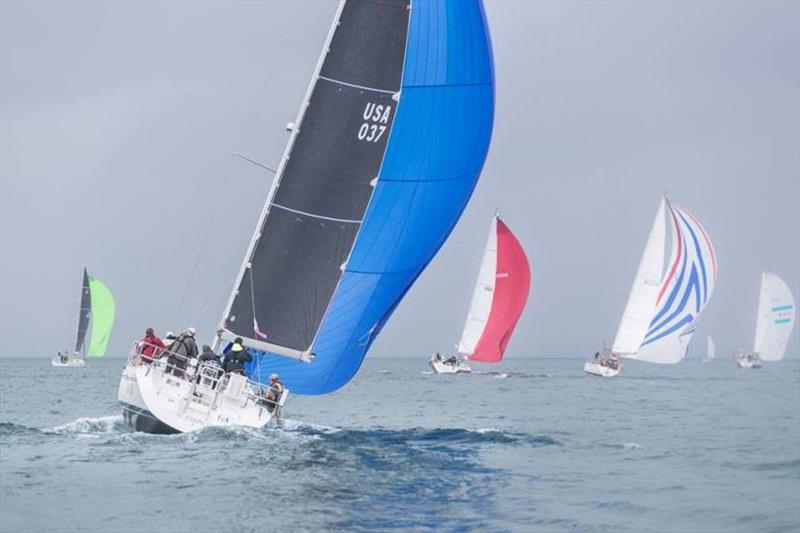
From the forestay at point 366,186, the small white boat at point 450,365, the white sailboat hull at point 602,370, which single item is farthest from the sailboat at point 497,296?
the forestay at point 366,186

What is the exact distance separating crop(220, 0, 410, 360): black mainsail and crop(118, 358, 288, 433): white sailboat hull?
171 cm

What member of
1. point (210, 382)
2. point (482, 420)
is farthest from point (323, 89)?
point (482, 420)

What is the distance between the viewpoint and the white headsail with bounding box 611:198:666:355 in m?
68.6

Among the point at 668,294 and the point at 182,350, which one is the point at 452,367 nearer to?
the point at 668,294

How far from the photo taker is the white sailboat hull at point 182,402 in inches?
816

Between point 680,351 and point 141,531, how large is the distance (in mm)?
62843

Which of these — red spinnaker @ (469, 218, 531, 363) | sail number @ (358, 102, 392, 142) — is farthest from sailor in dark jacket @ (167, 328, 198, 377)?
red spinnaker @ (469, 218, 531, 363)

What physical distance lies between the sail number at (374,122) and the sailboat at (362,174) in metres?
0.02

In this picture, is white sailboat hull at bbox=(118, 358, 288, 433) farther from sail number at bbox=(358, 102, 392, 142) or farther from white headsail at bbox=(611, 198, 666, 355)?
white headsail at bbox=(611, 198, 666, 355)

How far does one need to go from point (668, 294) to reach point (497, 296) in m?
11.9

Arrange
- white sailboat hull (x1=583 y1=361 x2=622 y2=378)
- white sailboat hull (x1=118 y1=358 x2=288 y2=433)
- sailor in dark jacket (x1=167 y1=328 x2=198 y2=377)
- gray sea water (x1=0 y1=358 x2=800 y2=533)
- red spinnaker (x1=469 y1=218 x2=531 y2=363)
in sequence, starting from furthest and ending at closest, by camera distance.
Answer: white sailboat hull (x1=583 y1=361 x2=622 y2=378) → red spinnaker (x1=469 y1=218 x2=531 y2=363) → sailor in dark jacket (x1=167 y1=328 x2=198 y2=377) → white sailboat hull (x1=118 y1=358 x2=288 y2=433) → gray sea water (x1=0 y1=358 x2=800 y2=533)

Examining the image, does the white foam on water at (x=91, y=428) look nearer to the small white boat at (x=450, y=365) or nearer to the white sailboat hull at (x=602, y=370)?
the small white boat at (x=450, y=365)

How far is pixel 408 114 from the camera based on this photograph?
2369cm

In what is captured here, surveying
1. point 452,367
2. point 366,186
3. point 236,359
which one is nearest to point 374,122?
point 366,186
